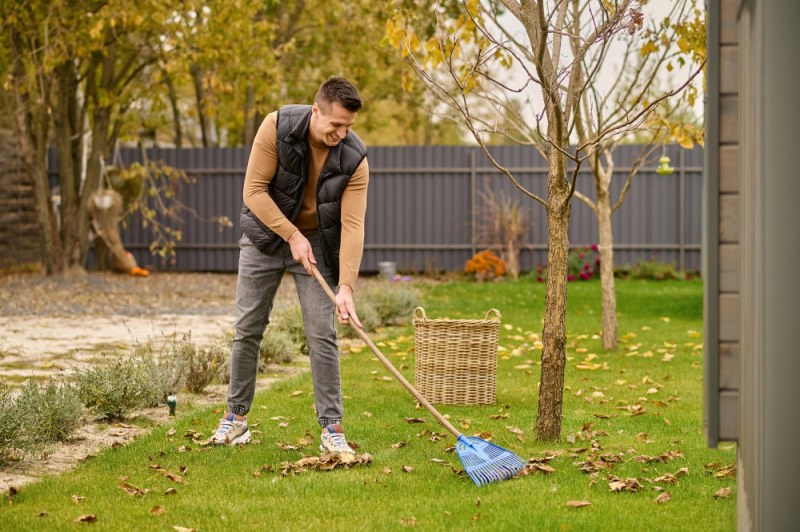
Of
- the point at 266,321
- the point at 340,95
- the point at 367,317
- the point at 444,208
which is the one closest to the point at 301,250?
the point at 266,321

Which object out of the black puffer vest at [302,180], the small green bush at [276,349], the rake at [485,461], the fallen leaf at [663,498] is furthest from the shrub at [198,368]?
the fallen leaf at [663,498]

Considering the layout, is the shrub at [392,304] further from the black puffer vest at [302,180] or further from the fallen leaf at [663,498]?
the fallen leaf at [663,498]

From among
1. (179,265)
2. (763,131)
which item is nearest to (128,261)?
(179,265)

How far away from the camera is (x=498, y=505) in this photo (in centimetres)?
409

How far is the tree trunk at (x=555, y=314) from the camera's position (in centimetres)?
515

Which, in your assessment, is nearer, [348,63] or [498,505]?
[498,505]

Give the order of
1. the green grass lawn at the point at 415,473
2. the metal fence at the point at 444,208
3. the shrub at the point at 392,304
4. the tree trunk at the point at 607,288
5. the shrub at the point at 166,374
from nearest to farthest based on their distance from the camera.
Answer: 1. the green grass lawn at the point at 415,473
2. the shrub at the point at 166,374
3. the tree trunk at the point at 607,288
4. the shrub at the point at 392,304
5. the metal fence at the point at 444,208

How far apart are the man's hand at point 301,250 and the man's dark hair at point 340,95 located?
24.8 inches

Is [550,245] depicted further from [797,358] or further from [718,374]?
[797,358]

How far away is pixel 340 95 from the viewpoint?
15.3 feet

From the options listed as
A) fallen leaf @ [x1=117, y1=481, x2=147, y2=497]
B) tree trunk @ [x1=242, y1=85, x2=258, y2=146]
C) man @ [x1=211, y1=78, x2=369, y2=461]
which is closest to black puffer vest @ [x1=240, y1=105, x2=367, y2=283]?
man @ [x1=211, y1=78, x2=369, y2=461]

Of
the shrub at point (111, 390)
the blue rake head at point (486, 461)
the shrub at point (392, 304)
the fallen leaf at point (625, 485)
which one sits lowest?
the fallen leaf at point (625, 485)

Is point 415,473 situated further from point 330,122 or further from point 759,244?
point 759,244

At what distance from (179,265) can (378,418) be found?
42.1 ft
